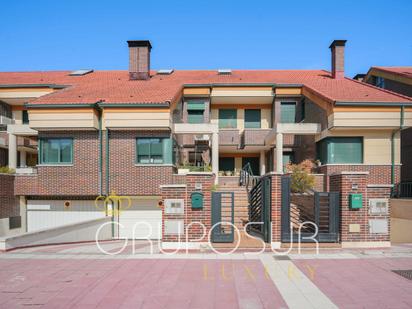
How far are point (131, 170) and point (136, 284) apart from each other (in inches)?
421

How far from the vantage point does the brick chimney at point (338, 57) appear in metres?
22.6

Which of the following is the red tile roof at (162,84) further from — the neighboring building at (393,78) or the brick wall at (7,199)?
the brick wall at (7,199)

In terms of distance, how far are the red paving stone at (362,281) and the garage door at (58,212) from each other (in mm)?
12498

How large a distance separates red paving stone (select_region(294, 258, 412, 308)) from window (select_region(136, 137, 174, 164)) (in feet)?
32.3

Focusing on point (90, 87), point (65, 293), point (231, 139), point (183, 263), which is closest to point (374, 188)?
point (183, 263)

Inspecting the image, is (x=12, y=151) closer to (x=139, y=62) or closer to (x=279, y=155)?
(x=139, y=62)

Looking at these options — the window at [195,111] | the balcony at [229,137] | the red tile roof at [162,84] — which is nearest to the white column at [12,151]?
the red tile roof at [162,84]

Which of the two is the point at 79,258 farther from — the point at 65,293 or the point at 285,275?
the point at 285,275

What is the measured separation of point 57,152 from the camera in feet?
57.7

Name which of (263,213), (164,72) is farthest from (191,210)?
(164,72)

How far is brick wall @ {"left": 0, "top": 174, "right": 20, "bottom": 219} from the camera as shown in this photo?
16.8 m

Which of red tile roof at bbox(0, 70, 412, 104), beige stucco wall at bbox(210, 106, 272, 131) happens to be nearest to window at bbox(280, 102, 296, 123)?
beige stucco wall at bbox(210, 106, 272, 131)

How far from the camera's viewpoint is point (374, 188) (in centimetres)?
1021

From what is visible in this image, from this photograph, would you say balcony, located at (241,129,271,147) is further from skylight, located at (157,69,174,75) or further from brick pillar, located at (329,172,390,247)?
brick pillar, located at (329,172,390,247)
